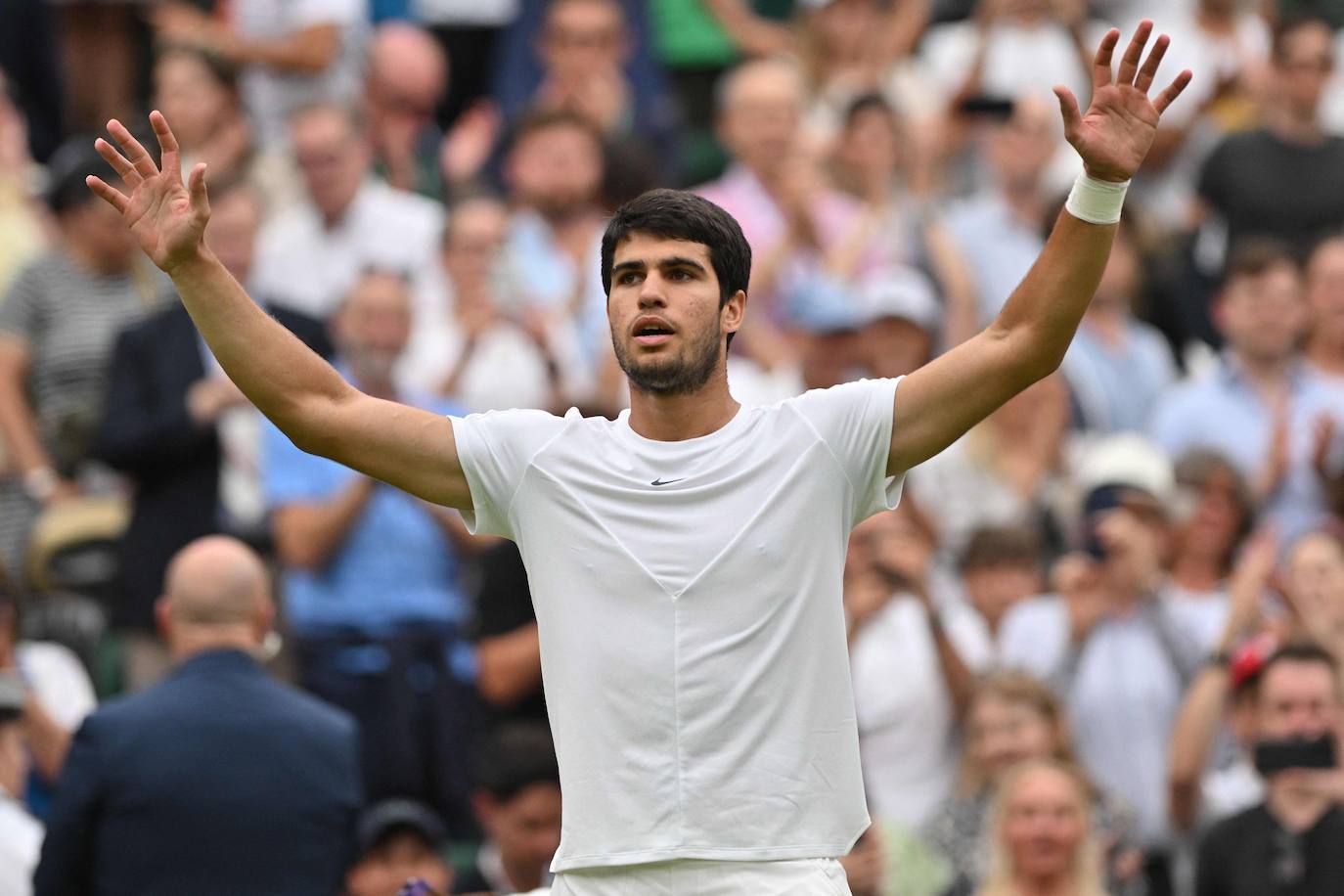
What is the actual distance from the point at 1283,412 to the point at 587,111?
3943 mm

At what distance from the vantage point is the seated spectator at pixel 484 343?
10875mm

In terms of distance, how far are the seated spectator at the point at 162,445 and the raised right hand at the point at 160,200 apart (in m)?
4.48

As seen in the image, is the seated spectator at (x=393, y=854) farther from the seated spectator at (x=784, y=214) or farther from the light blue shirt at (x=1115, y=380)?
the light blue shirt at (x=1115, y=380)

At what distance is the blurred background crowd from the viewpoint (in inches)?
342

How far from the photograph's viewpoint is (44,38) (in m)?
14.0

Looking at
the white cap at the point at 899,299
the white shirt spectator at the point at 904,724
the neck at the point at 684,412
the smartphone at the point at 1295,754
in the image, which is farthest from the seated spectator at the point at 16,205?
the neck at the point at 684,412

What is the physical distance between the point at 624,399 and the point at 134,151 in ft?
18.4

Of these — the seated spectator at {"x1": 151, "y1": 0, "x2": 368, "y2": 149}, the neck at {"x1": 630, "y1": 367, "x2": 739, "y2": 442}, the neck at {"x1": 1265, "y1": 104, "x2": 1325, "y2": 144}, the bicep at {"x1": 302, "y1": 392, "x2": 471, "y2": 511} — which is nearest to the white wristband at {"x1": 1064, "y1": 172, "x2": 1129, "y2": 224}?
the neck at {"x1": 630, "y1": 367, "x2": 739, "y2": 442}

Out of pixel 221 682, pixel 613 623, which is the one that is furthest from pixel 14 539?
pixel 613 623

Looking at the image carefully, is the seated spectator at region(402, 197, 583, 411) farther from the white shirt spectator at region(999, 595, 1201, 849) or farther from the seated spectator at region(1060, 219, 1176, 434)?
the seated spectator at region(1060, 219, 1176, 434)

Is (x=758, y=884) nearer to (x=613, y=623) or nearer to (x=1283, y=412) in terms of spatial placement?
(x=613, y=623)

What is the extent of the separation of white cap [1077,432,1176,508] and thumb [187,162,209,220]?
6.16 meters

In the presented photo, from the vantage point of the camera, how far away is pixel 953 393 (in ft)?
16.8

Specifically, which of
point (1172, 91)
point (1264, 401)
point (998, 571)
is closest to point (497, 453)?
point (1172, 91)
